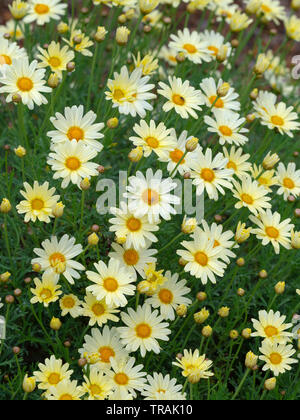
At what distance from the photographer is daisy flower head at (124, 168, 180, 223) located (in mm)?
2984

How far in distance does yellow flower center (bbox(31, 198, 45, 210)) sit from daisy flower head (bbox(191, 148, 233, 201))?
0.88 m

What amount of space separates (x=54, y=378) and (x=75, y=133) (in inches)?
53.4

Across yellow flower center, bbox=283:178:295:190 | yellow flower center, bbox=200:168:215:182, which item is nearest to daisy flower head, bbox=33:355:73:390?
yellow flower center, bbox=200:168:215:182

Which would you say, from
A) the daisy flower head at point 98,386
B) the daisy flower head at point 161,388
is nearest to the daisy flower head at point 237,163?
the daisy flower head at point 161,388

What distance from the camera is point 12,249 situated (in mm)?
3723

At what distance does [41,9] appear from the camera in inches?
164

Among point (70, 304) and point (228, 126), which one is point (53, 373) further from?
point (228, 126)

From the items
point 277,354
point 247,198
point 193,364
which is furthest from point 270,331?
point 247,198

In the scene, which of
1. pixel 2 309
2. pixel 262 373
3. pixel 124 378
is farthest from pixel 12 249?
pixel 262 373

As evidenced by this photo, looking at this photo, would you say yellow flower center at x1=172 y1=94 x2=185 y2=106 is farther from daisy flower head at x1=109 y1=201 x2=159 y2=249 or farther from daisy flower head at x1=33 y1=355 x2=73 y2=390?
daisy flower head at x1=33 y1=355 x2=73 y2=390

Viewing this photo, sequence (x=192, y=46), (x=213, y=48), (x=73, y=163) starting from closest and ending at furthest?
(x=73, y=163) < (x=192, y=46) < (x=213, y=48)

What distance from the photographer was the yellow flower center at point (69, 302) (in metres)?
3.12

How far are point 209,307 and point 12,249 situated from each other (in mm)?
1365

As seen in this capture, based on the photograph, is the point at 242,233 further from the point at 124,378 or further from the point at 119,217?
the point at 124,378
